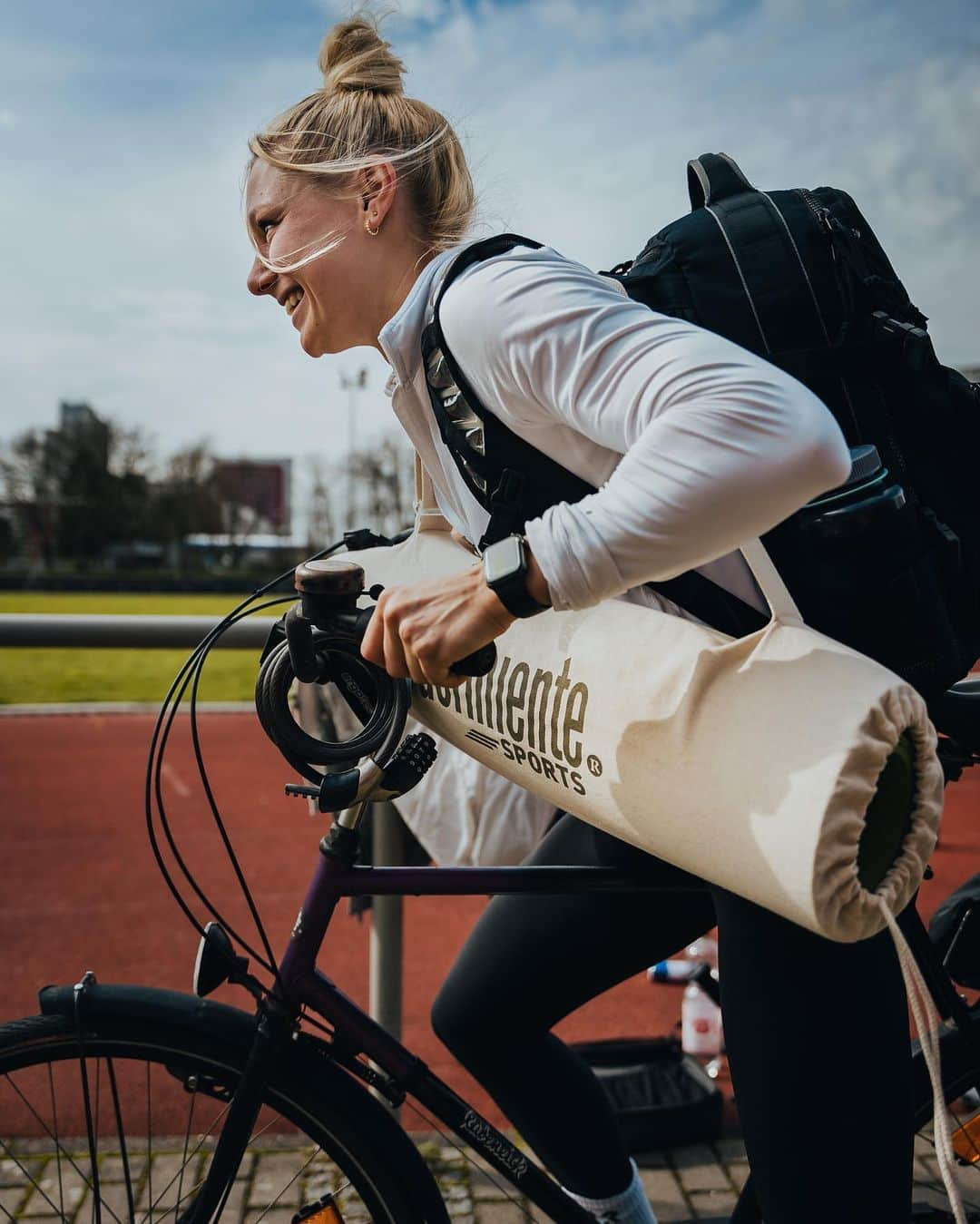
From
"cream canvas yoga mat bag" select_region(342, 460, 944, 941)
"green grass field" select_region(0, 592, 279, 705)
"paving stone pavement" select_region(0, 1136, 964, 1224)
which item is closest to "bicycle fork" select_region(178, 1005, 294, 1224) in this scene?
"paving stone pavement" select_region(0, 1136, 964, 1224)

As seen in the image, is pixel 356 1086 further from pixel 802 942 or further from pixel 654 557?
pixel 654 557

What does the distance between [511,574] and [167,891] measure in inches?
175

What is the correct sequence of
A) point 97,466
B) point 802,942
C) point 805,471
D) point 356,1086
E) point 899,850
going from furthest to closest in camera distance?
point 97,466 < point 356,1086 < point 802,942 < point 899,850 < point 805,471

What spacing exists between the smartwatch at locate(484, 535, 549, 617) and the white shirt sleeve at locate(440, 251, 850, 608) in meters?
0.02

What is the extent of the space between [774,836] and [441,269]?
0.72 m

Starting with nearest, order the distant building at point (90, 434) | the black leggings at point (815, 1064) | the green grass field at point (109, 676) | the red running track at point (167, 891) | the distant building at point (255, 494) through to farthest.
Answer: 1. the black leggings at point (815, 1064)
2. the red running track at point (167, 891)
3. the green grass field at point (109, 676)
4. the distant building at point (90, 434)
5. the distant building at point (255, 494)

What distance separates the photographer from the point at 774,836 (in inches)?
45.3

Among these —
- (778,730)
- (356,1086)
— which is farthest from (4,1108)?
(778,730)

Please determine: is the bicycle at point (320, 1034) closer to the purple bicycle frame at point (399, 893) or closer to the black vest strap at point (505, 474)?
the purple bicycle frame at point (399, 893)

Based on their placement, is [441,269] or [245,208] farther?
[245,208]

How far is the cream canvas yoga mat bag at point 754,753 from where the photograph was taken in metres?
1.13

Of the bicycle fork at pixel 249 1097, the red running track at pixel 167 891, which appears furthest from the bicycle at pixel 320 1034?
the red running track at pixel 167 891

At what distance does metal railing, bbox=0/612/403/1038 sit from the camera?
240cm

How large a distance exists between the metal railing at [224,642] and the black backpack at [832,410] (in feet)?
3.47
